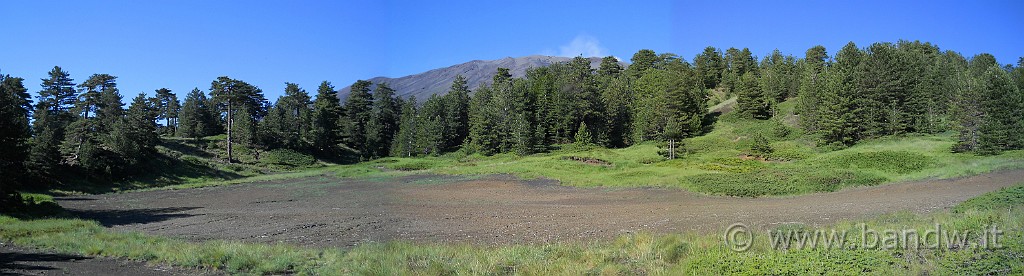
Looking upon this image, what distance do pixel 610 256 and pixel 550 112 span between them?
73.6m

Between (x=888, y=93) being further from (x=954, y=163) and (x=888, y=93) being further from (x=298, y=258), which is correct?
(x=298, y=258)

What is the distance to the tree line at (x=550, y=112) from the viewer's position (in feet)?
144

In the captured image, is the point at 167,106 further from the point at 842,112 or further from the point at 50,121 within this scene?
the point at 842,112

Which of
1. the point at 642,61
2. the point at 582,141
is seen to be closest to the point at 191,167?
the point at 582,141

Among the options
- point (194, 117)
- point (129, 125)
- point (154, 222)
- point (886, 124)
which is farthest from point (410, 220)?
point (194, 117)

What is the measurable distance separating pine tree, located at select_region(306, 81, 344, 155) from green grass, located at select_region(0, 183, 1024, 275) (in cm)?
7423

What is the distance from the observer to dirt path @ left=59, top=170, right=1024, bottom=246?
18031 millimetres

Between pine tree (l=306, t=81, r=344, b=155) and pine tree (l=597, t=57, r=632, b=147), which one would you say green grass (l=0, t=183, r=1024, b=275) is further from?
pine tree (l=306, t=81, r=344, b=155)

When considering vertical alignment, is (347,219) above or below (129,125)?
below

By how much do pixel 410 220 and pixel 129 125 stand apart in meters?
47.3

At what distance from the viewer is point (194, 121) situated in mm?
86938

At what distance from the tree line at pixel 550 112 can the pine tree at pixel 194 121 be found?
0.82 feet

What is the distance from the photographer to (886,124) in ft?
188

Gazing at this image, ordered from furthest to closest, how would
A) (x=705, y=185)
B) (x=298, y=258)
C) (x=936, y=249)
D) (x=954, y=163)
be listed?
(x=954, y=163) → (x=705, y=185) → (x=298, y=258) → (x=936, y=249)
